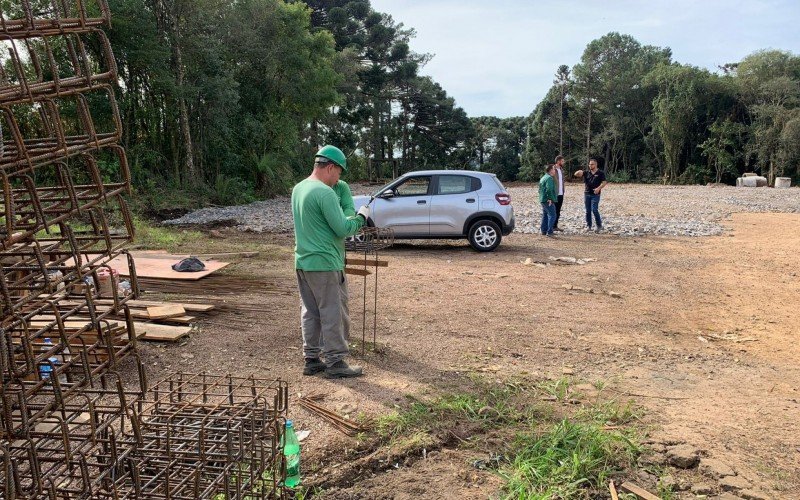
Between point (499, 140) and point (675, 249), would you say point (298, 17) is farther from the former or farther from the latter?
point (499, 140)

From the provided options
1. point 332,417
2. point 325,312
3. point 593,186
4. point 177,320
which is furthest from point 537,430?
point 593,186

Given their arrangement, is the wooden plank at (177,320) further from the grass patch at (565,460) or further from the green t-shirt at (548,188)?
the green t-shirt at (548,188)

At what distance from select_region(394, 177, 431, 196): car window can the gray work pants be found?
7287 millimetres

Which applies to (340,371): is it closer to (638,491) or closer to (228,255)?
(638,491)

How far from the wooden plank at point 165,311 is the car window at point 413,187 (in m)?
6.47

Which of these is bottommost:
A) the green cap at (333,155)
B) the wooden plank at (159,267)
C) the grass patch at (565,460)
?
the grass patch at (565,460)

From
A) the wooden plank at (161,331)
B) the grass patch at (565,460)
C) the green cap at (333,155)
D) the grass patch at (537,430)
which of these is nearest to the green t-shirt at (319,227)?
the green cap at (333,155)

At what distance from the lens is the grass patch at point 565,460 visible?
3.51m

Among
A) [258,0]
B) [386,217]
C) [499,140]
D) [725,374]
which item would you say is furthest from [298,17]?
[499,140]

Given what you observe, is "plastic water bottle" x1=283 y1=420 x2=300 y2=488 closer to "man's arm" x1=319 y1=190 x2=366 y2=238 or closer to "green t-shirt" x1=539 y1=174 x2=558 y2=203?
"man's arm" x1=319 y1=190 x2=366 y2=238

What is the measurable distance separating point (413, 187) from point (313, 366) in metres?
7.59

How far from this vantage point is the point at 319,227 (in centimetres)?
507

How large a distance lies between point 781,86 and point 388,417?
4747cm

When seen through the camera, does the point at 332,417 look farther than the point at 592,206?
No
